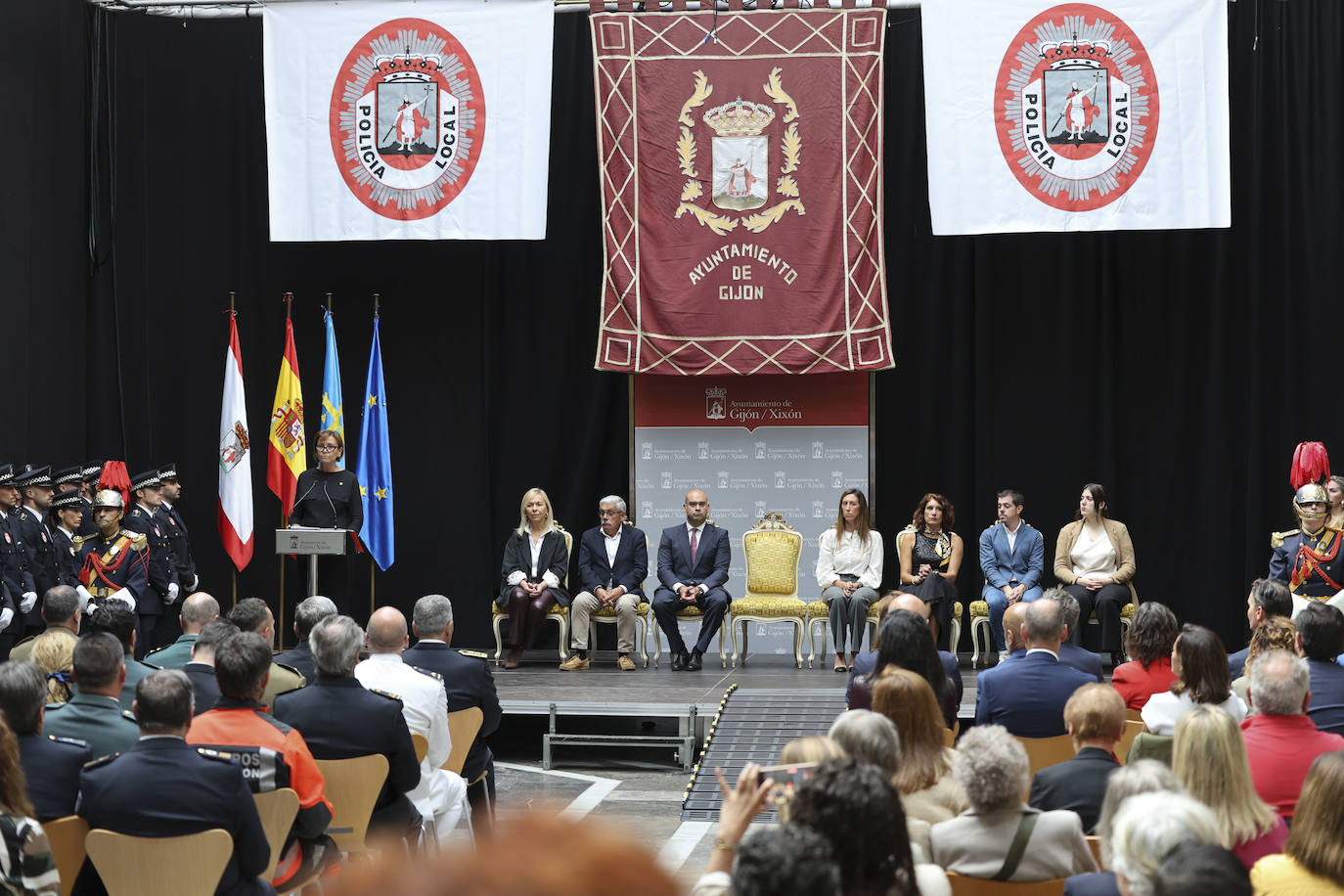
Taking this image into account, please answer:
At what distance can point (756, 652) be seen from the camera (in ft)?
31.6

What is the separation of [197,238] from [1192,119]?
7053mm

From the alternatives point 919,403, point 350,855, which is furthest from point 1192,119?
point 350,855

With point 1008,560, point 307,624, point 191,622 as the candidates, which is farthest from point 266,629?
point 1008,560

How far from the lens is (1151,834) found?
2.17 m

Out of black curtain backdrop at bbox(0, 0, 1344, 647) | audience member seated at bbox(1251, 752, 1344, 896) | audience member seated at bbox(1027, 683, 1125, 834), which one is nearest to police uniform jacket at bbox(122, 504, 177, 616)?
black curtain backdrop at bbox(0, 0, 1344, 647)

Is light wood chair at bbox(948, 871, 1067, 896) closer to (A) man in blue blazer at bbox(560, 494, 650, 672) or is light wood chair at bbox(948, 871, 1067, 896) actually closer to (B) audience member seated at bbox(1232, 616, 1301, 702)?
(B) audience member seated at bbox(1232, 616, 1301, 702)

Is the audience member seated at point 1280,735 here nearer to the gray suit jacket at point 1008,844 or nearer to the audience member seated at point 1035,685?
the gray suit jacket at point 1008,844

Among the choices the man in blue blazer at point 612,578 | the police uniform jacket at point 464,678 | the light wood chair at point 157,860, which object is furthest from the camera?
the man in blue blazer at point 612,578

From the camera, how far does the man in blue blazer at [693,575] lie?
28.6 feet

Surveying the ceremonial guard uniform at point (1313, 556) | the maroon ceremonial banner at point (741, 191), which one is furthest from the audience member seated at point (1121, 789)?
the maroon ceremonial banner at point (741, 191)

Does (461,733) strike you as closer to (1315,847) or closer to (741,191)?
(1315,847)

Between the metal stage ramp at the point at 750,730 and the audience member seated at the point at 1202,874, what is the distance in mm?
3751

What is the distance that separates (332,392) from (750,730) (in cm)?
449

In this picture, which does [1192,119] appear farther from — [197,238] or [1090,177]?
[197,238]
